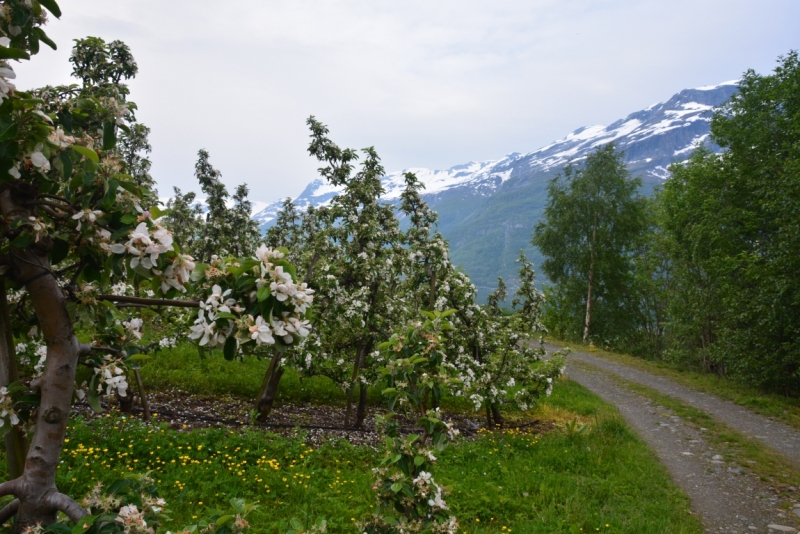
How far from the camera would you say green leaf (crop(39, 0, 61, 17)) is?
5.58 feet

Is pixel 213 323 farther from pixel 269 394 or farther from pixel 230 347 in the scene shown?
pixel 269 394

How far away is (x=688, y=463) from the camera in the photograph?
9.39 meters

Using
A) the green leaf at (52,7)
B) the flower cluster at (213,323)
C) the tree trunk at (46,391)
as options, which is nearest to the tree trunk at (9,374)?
the tree trunk at (46,391)

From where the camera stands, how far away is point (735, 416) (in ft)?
43.3

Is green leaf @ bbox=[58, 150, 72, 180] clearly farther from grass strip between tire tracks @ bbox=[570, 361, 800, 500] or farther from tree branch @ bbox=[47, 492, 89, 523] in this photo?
grass strip between tire tracks @ bbox=[570, 361, 800, 500]

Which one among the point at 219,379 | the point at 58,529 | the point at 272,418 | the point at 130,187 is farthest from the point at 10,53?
the point at 219,379

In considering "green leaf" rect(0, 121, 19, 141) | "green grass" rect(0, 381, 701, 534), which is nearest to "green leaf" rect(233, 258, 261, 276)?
"green leaf" rect(0, 121, 19, 141)

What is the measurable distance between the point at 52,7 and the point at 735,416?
55.0ft

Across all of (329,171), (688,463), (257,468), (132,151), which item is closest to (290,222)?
(132,151)

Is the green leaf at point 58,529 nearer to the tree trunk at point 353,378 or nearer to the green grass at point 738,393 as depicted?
the tree trunk at point 353,378

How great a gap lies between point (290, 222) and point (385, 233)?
9.25 m

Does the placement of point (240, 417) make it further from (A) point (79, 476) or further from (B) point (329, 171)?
(B) point (329, 171)

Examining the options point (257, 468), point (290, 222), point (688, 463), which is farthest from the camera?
point (290, 222)

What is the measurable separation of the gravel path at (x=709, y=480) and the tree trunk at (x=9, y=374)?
A: 8.21 metres
